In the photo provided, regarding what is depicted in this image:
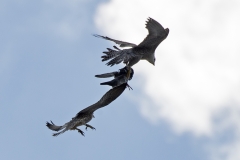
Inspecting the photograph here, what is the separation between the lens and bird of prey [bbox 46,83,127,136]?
868cm

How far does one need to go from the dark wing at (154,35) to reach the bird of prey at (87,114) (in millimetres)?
4205

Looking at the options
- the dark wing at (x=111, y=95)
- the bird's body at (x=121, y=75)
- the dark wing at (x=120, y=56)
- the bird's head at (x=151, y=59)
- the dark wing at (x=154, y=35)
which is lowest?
the dark wing at (x=111, y=95)

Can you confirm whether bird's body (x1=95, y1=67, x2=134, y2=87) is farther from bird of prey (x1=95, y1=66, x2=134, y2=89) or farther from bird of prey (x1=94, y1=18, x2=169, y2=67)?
bird of prey (x1=94, y1=18, x2=169, y2=67)

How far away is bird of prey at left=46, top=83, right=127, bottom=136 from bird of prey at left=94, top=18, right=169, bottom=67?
2651 millimetres

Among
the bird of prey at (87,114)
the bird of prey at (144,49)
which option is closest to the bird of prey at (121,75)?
the bird of prey at (144,49)

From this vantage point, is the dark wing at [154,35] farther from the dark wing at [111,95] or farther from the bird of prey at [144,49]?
the dark wing at [111,95]

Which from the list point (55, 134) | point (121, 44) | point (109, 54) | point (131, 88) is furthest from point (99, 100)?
point (121, 44)

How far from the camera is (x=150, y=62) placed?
1495cm

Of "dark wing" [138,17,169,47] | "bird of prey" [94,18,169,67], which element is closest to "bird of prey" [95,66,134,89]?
"bird of prey" [94,18,169,67]

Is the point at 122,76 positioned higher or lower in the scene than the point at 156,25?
lower

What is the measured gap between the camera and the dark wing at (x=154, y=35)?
14.2m

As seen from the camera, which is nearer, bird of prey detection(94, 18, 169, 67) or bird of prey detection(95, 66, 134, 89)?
bird of prey detection(95, 66, 134, 89)

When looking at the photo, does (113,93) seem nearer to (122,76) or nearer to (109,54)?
(122,76)

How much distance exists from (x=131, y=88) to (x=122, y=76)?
1.00 m
